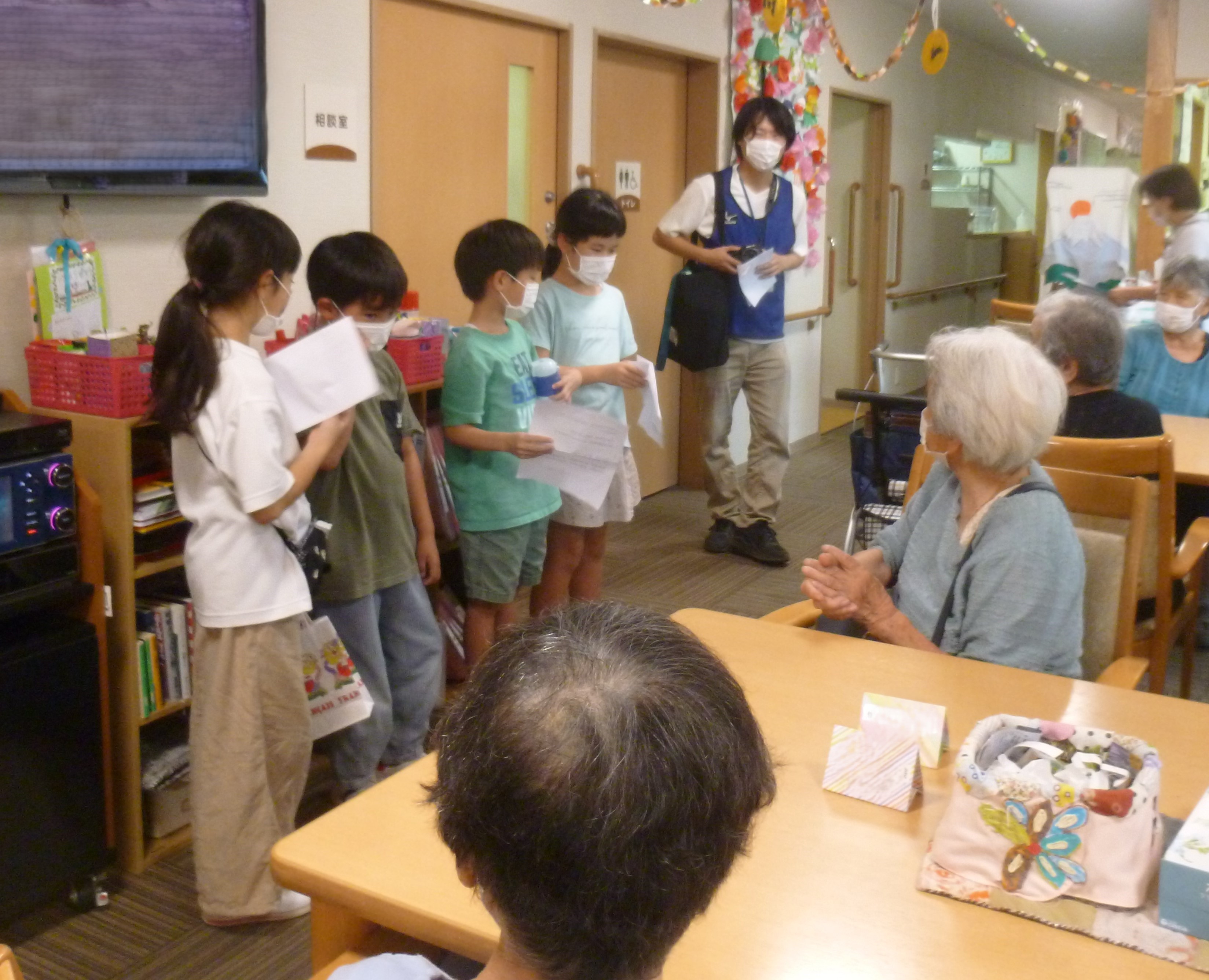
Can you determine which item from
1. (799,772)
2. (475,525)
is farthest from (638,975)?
(475,525)

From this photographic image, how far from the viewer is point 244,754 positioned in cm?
212

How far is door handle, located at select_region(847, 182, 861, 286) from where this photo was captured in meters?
7.16

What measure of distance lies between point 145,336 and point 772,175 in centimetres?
283

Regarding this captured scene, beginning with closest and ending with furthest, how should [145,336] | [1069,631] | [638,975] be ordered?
[638,975], [1069,631], [145,336]

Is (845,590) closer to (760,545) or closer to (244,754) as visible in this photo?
(244,754)

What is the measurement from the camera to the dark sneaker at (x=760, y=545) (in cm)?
453

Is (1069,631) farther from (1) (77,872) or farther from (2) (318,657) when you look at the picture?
(1) (77,872)

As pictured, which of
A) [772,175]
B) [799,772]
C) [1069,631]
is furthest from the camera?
[772,175]

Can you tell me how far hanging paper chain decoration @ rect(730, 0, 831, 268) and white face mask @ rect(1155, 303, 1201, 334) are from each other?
186 cm

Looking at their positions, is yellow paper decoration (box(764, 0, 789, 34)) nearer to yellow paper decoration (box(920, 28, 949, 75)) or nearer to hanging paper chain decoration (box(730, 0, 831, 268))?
hanging paper chain decoration (box(730, 0, 831, 268))

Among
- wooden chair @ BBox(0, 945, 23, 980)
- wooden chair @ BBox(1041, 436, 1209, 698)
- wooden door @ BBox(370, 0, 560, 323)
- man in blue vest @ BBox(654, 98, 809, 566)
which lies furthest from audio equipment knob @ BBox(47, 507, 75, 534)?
man in blue vest @ BBox(654, 98, 809, 566)

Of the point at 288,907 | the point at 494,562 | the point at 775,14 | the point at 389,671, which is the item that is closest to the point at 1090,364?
the point at 494,562

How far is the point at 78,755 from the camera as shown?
219 cm

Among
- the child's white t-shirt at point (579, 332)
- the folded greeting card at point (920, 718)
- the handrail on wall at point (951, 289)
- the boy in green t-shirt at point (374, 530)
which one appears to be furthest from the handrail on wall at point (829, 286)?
the folded greeting card at point (920, 718)
